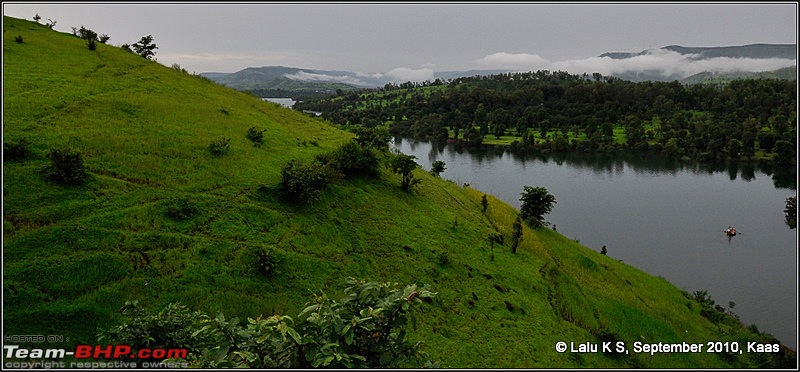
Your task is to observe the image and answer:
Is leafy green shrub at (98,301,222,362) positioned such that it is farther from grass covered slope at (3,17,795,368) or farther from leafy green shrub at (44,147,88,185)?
leafy green shrub at (44,147,88,185)

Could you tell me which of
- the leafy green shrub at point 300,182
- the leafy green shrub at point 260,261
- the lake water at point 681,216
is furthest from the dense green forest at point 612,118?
the leafy green shrub at point 260,261

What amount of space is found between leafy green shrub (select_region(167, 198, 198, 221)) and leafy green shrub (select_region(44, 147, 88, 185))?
276 centimetres

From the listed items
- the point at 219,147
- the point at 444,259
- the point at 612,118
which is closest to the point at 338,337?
the point at 444,259

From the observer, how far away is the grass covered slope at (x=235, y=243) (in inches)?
412

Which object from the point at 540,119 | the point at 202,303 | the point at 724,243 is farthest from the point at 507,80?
the point at 202,303

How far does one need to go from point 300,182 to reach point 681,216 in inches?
1935

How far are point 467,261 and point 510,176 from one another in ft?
165

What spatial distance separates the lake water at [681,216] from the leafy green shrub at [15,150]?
3773cm

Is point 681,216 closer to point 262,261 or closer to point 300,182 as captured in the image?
point 300,182

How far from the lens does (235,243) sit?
13.2 m

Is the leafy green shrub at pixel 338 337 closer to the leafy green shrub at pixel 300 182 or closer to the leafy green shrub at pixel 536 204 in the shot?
the leafy green shrub at pixel 300 182

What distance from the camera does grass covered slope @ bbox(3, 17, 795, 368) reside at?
34.3 ft

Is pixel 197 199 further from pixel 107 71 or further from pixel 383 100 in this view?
pixel 383 100

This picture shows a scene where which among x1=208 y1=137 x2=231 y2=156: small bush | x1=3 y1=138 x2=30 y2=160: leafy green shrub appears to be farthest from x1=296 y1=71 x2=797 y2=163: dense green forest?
x1=3 y1=138 x2=30 y2=160: leafy green shrub
